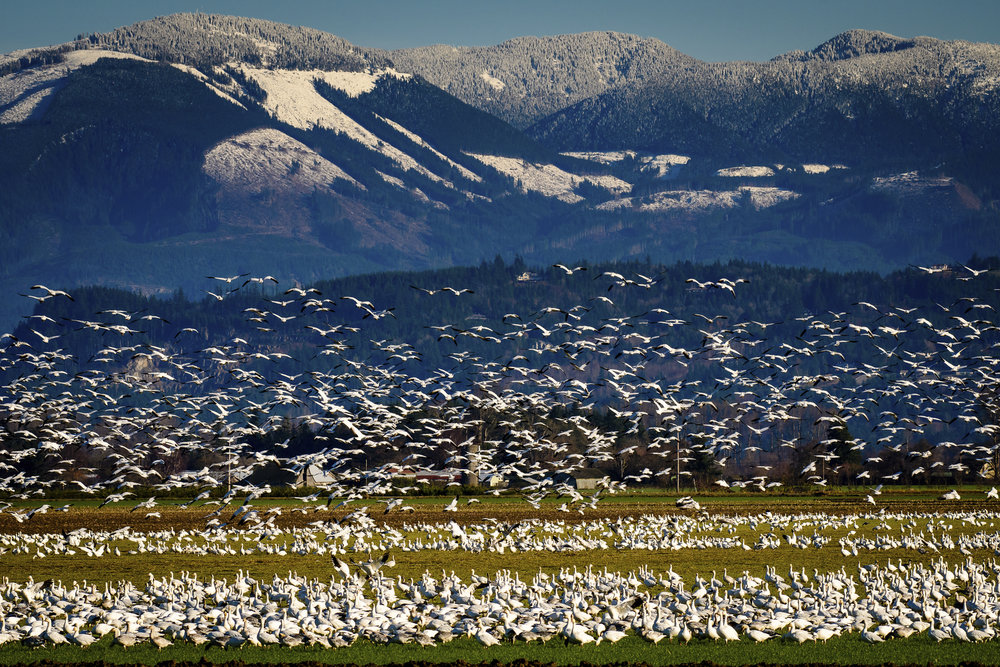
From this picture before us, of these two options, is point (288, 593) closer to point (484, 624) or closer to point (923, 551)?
point (484, 624)

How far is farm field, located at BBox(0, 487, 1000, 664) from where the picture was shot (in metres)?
31.4

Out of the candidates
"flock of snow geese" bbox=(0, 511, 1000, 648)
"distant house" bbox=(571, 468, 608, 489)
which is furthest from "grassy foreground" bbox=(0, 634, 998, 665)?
"distant house" bbox=(571, 468, 608, 489)

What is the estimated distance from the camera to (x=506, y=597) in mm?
35625

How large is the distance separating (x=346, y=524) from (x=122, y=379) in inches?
593

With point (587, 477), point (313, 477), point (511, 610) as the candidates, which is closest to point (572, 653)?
point (511, 610)

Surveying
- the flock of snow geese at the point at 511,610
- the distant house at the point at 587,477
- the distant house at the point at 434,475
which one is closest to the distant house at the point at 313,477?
the distant house at the point at 434,475

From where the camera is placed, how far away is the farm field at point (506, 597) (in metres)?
→ 31.4

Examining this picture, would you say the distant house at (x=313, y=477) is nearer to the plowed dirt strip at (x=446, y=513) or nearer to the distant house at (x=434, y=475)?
the distant house at (x=434, y=475)

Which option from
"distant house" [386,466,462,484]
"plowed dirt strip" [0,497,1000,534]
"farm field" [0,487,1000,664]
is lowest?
"distant house" [386,466,462,484]

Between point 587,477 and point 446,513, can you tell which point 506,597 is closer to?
point 446,513

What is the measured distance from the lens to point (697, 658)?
3009 centimetres

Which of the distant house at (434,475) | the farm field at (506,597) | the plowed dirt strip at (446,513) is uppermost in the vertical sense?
the farm field at (506,597)

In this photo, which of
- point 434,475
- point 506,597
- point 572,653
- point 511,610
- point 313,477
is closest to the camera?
point 572,653

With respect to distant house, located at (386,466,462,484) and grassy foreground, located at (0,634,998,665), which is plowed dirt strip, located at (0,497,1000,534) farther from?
distant house, located at (386,466,462,484)
